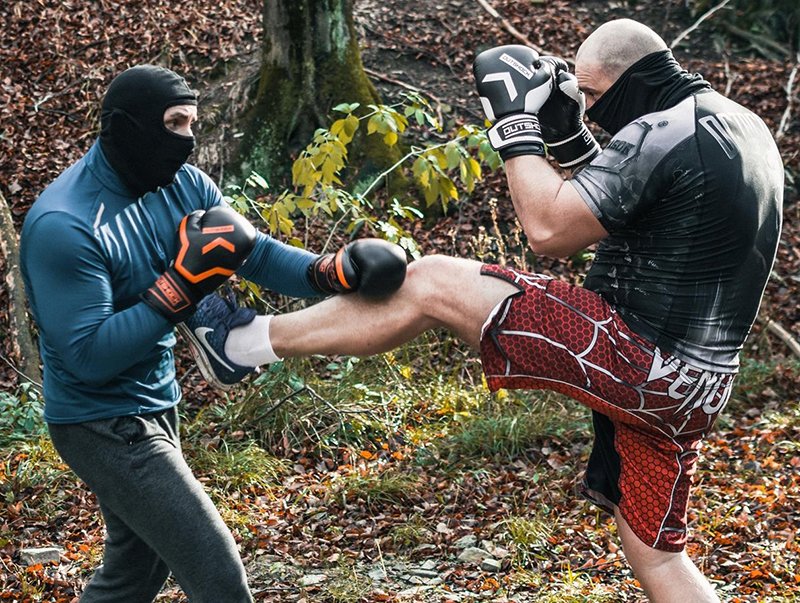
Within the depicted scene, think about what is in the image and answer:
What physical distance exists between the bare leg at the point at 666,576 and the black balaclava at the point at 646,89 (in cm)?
162

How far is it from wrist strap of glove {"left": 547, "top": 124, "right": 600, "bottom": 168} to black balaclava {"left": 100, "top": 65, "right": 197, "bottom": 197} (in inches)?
63.7

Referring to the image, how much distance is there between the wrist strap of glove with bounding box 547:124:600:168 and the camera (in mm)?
4160

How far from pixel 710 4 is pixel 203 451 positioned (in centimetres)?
892

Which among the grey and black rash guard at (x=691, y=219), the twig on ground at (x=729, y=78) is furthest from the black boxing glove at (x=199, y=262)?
the twig on ground at (x=729, y=78)

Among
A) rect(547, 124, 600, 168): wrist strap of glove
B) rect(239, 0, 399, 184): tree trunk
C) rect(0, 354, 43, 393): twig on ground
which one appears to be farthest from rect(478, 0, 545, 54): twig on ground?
rect(547, 124, 600, 168): wrist strap of glove

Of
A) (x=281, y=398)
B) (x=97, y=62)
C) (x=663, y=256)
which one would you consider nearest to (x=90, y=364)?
(x=663, y=256)

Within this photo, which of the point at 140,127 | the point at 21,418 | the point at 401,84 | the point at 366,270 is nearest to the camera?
the point at 140,127

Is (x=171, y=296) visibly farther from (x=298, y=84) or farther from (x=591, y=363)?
(x=298, y=84)

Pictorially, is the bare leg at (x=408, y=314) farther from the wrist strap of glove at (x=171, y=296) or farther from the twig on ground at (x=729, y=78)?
the twig on ground at (x=729, y=78)

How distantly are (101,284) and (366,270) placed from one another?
2.91ft

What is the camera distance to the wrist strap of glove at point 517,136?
366cm

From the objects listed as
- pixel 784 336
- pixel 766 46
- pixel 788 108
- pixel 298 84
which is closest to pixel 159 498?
pixel 784 336

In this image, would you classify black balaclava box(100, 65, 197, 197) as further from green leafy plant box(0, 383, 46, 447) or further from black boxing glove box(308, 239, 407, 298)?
green leafy plant box(0, 383, 46, 447)

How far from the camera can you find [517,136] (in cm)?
367
